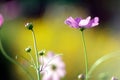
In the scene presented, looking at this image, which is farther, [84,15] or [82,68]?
[84,15]

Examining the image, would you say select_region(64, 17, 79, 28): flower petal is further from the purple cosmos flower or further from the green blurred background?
the green blurred background

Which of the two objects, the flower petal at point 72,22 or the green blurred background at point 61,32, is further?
the green blurred background at point 61,32

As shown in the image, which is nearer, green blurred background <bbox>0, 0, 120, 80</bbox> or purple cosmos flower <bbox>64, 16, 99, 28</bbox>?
purple cosmos flower <bbox>64, 16, 99, 28</bbox>

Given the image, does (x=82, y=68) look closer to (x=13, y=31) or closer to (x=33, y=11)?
(x=13, y=31)

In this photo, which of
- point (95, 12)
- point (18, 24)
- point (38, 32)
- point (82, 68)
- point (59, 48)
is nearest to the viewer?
point (82, 68)

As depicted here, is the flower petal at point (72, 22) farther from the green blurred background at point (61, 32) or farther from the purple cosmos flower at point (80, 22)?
the green blurred background at point (61, 32)

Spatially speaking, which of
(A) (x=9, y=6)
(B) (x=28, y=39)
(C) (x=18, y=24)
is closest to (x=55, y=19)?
(C) (x=18, y=24)

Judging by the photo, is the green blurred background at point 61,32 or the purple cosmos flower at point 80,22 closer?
the purple cosmos flower at point 80,22

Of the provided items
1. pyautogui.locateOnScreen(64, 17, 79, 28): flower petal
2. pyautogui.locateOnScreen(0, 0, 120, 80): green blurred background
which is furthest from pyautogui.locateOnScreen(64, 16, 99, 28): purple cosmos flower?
pyautogui.locateOnScreen(0, 0, 120, 80): green blurred background

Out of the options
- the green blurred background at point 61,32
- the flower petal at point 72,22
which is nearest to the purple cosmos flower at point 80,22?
the flower petal at point 72,22
